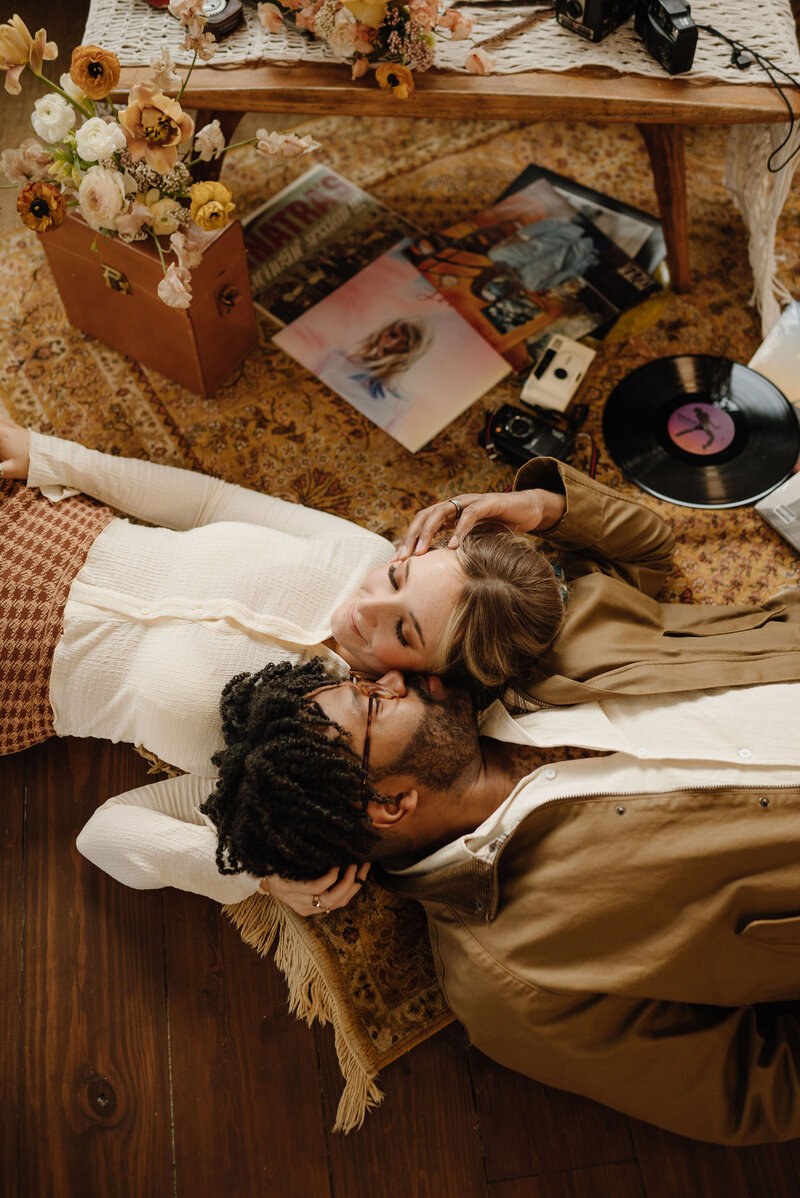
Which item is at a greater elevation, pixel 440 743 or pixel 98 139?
pixel 98 139

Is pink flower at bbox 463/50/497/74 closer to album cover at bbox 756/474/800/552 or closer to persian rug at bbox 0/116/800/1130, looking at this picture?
persian rug at bbox 0/116/800/1130

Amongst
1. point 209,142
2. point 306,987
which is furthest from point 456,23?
point 306,987

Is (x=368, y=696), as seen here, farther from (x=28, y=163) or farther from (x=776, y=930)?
(x=28, y=163)

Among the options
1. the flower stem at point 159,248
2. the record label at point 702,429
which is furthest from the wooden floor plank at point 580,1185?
the flower stem at point 159,248

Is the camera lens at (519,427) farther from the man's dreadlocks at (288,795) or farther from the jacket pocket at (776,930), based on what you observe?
the jacket pocket at (776,930)

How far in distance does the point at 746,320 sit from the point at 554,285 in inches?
20.8

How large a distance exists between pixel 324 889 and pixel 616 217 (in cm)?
199

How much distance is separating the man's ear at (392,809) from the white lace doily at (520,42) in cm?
151

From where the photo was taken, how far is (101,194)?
1.51 m

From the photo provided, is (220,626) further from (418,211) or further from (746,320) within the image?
(746,320)

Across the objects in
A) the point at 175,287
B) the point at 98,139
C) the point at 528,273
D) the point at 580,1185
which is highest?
the point at 98,139

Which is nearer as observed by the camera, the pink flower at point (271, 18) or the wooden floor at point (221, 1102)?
the wooden floor at point (221, 1102)

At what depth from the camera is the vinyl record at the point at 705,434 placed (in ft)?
6.53

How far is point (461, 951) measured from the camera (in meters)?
1.41
